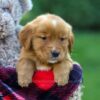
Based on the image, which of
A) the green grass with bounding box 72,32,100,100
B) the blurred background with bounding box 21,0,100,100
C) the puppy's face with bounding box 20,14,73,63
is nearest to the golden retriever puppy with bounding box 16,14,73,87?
the puppy's face with bounding box 20,14,73,63

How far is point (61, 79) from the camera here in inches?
205

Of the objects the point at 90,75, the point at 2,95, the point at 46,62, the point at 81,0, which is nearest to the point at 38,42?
the point at 46,62

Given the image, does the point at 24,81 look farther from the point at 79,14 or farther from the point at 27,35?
the point at 79,14

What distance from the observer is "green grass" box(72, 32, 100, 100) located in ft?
49.3

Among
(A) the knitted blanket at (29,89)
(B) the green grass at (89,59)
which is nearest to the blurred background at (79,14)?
(B) the green grass at (89,59)

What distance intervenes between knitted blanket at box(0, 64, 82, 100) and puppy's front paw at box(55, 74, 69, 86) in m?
0.04

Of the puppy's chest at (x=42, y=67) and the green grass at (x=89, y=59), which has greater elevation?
the puppy's chest at (x=42, y=67)

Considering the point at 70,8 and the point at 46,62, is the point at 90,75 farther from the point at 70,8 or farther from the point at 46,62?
the point at 46,62

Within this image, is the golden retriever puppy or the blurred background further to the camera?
the blurred background

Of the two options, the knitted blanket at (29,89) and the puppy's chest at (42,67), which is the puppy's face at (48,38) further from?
the knitted blanket at (29,89)

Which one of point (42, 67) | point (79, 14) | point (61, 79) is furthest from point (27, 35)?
point (79, 14)

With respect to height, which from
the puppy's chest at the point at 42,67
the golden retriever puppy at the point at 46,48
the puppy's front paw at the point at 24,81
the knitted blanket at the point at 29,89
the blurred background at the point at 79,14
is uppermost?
the golden retriever puppy at the point at 46,48

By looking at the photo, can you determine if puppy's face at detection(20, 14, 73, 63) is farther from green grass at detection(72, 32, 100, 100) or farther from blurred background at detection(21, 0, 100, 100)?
blurred background at detection(21, 0, 100, 100)

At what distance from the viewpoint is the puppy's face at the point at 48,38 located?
16.5ft
